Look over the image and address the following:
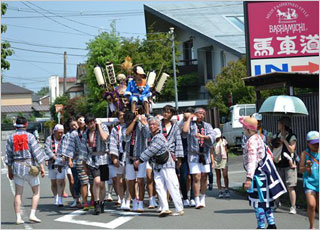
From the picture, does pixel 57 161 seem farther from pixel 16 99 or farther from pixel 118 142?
pixel 16 99

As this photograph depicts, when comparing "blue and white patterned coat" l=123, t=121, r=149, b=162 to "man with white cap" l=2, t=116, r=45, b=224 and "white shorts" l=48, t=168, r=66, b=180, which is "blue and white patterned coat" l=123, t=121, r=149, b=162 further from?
"white shorts" l=48, t=168, r=66, b=180

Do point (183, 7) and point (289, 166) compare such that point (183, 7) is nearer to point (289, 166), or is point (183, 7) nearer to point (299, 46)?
point (299, 46)

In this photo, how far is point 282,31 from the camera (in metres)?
16.9

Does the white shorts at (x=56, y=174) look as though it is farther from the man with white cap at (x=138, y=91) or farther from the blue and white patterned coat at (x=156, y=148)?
the blue and white patterned coat at (x=156, y=148)

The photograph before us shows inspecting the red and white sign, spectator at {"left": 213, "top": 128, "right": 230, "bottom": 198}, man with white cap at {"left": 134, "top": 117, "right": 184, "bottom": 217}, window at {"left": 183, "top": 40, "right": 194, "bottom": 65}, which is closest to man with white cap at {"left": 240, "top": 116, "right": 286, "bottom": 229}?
man with white cap at {"left": 134, "top": 117, "right": 184, "bottom": 217}

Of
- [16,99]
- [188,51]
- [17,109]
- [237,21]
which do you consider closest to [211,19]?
[237,21]

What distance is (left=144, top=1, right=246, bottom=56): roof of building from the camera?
35.7m

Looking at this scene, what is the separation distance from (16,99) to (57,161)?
348ft

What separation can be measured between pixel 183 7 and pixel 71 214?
32.1 metres

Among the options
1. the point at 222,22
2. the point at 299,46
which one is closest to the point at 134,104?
the point at 299,46

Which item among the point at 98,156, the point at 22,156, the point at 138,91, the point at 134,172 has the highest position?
the point at 138,91

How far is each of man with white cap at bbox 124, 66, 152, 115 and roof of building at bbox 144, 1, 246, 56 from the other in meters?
20.6

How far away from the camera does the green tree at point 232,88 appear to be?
29.9 meters

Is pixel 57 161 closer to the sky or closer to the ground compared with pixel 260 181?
closer to the sky
